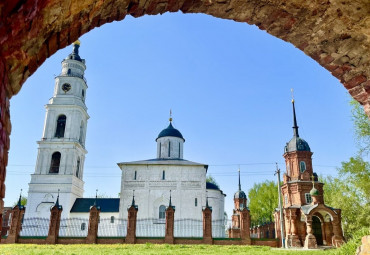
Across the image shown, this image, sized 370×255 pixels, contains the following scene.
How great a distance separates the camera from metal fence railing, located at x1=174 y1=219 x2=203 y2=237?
2825 centimetres

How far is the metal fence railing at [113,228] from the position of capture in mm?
28408

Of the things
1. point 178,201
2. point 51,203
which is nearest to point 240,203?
point 178,201

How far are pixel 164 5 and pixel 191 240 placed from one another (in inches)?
778

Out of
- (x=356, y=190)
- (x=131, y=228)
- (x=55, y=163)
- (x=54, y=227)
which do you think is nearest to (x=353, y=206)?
(x=356, y=190)

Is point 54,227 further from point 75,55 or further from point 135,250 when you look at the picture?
point 75,55

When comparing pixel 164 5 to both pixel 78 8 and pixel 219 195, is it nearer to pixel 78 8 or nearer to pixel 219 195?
pixel 78 8

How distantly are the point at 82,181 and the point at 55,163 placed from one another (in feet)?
11.9

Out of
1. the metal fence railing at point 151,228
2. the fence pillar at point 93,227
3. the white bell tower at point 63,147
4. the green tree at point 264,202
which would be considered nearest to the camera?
the fence pillar at point 93,227

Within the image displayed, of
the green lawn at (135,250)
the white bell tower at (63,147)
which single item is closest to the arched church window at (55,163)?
the white bell tower at (63,147)

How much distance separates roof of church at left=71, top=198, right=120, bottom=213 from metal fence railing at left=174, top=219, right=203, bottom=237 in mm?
6900

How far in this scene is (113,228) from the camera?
30.4 m

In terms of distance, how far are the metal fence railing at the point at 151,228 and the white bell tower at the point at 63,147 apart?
718 centimetres

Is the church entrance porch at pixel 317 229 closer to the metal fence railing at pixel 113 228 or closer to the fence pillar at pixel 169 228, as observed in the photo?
the fence pillar at pixel 169 228

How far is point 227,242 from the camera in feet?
69.6
